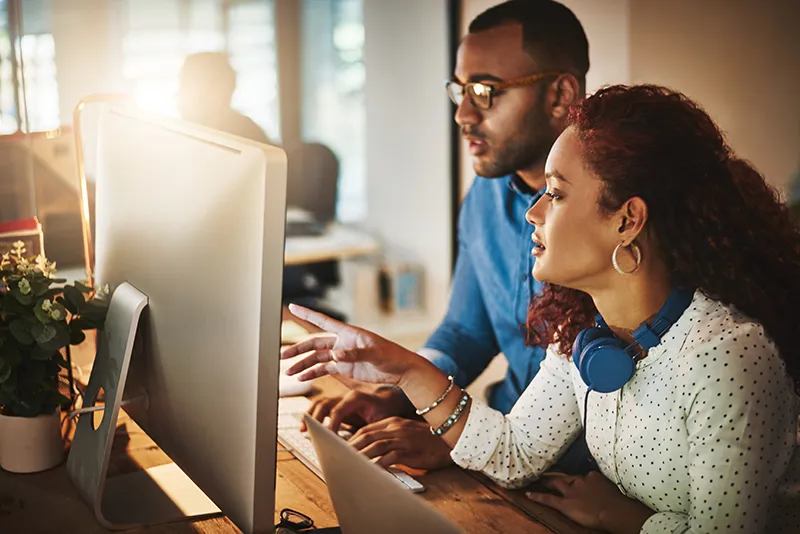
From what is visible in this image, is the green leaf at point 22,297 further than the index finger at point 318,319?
Yes

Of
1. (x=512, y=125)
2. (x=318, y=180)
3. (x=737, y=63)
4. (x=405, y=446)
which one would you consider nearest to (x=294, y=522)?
(x=405, y=446)

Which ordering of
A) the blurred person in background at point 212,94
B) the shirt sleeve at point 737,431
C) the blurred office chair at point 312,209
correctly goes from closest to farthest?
the shirt sleeve at point 737,431
the blurred person in background at point 212,94
the blurred office chair at point 312,209

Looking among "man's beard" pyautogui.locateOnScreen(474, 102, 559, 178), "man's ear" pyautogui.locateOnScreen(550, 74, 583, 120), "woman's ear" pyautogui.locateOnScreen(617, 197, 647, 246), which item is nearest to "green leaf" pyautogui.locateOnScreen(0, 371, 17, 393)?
"woman's ear" pyautogui.locateOnScreen(617, 197, 647, 246)

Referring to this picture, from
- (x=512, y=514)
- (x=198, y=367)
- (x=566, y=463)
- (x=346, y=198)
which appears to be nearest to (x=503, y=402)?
(x=566, y=463)

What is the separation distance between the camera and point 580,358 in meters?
1.21


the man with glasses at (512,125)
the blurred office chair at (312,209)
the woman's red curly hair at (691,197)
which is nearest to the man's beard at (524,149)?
the man with glasses at (512,125)

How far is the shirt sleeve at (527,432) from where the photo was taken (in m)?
1.32

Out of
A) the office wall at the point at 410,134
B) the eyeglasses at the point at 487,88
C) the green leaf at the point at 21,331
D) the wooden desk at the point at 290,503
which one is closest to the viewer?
the wooden desk at the point at 290,503

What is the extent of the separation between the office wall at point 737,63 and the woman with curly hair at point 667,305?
5.69 feet

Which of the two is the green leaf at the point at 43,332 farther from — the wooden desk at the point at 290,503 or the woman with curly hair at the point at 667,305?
the woman with curly hair at the point at 667,305

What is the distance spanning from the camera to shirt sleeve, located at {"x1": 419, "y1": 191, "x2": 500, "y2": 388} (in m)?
2.02

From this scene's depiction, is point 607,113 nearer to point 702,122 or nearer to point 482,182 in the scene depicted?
point 702,122

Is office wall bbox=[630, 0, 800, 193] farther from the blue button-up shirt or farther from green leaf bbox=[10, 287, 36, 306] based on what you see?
green leaf bbox=[10, 287, 36, 306]

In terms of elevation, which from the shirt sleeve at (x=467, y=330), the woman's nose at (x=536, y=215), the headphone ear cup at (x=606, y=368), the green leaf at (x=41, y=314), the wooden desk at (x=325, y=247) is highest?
the woman's nose at (x=536, y=215)
